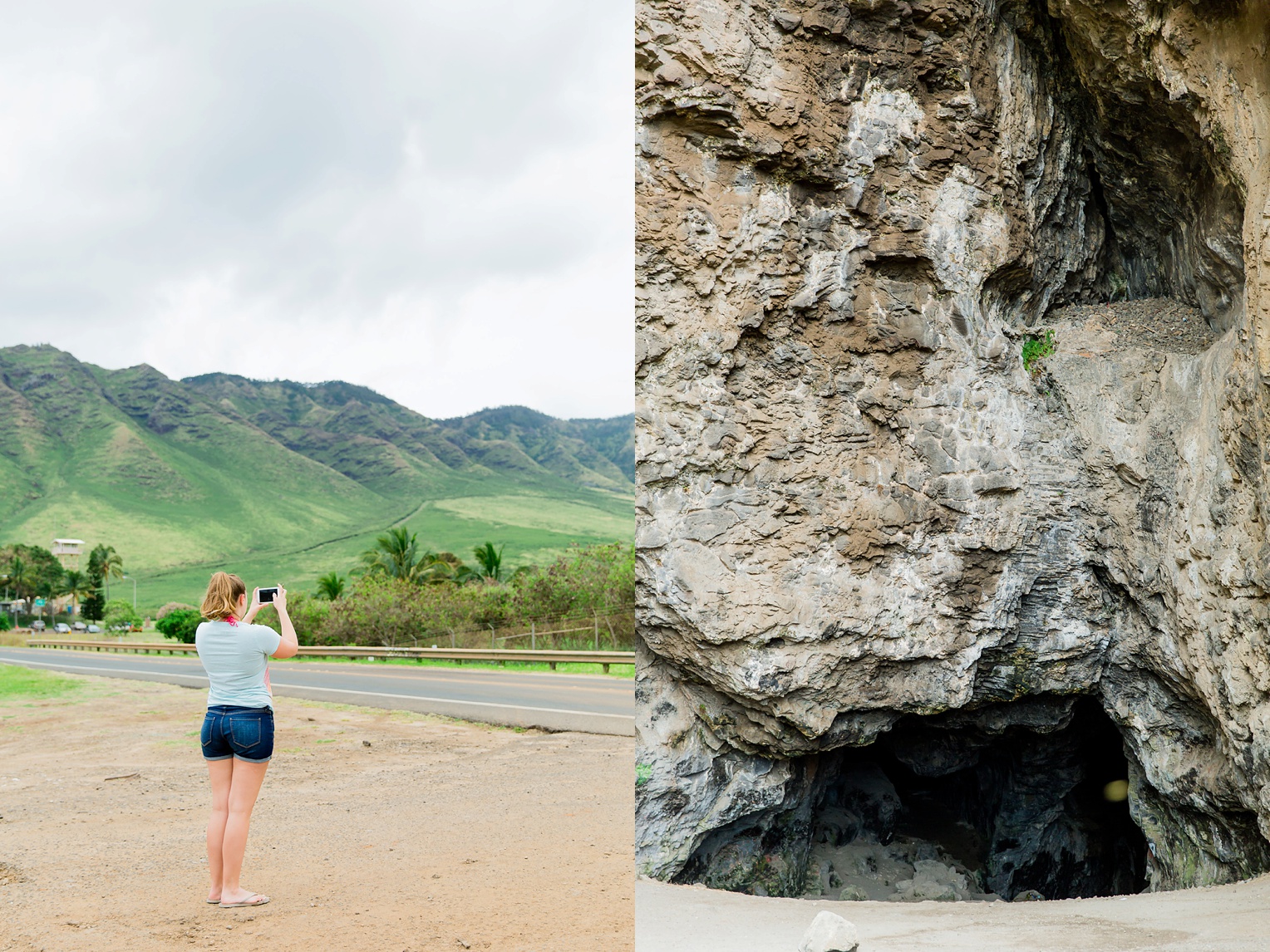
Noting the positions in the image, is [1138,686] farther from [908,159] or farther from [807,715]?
[908,159]

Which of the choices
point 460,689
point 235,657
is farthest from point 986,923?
point 460,689

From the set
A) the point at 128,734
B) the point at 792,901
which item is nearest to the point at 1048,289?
the point at 792,901

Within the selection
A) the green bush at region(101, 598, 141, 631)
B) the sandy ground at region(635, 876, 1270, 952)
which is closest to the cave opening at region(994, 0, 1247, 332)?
the sandy ground at region(635, 876, 1270, 952)

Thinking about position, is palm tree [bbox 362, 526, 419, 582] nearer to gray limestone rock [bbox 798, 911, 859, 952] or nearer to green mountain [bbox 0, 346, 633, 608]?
gray limestone rock [bbox 798, 911, 859, 952]

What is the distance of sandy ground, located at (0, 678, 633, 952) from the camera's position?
3.77 m

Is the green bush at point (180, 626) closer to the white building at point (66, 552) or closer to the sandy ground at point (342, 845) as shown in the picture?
the sandy ground at point (342, 845)

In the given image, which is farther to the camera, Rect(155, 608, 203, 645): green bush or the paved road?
Rect(155, 608, 203, 645): green bush

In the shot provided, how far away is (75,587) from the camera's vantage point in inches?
1722

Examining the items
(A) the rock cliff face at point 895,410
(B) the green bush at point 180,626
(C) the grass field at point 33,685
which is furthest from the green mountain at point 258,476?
(A) the rock cliff face at point 895,410

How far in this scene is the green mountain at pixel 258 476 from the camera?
87188 millimetres

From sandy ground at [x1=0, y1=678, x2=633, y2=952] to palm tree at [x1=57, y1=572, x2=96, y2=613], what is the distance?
4102 centimetres

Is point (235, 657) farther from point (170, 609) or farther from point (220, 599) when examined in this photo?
point (170, 609)

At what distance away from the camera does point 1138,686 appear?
8.59 metres

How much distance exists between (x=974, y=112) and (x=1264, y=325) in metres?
3.74
